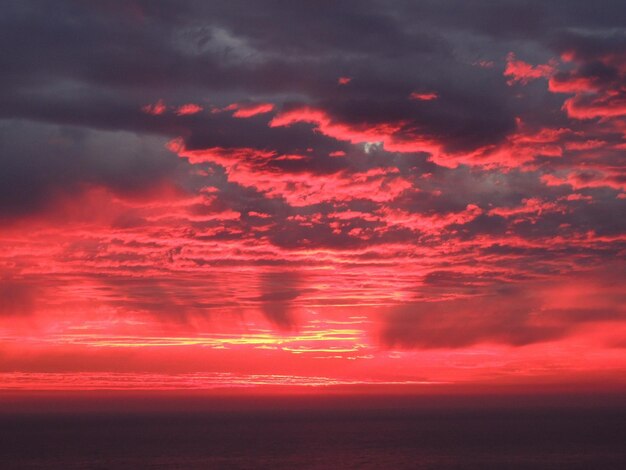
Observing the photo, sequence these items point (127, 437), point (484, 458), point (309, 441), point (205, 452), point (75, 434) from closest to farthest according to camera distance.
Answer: point (484, 458) < point (205, 452) < point (309, 441) < point (127, 437) < point (75, 434)

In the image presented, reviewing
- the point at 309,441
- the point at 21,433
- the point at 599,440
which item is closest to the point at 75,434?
the point at 21,433

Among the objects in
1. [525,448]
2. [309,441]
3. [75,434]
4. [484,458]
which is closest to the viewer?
[484,458]

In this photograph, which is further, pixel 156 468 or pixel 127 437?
pixel 127 437

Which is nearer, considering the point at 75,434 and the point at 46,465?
the point at 46,465

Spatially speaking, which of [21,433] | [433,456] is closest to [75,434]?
[21,433]

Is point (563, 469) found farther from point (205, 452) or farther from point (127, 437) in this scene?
point (127, 437)

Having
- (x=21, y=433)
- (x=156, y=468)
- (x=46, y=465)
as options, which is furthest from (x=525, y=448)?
(x=21, y=433)

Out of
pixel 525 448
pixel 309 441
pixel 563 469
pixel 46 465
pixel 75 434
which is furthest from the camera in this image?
pixel 75 434

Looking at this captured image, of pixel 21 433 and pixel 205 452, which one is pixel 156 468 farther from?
pixel 21 433

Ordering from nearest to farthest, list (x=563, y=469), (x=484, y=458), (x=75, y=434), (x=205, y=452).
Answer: (x=563, y=469) < (x=484, y=458) < (x=205, y=452) < (x=75, y=434)
